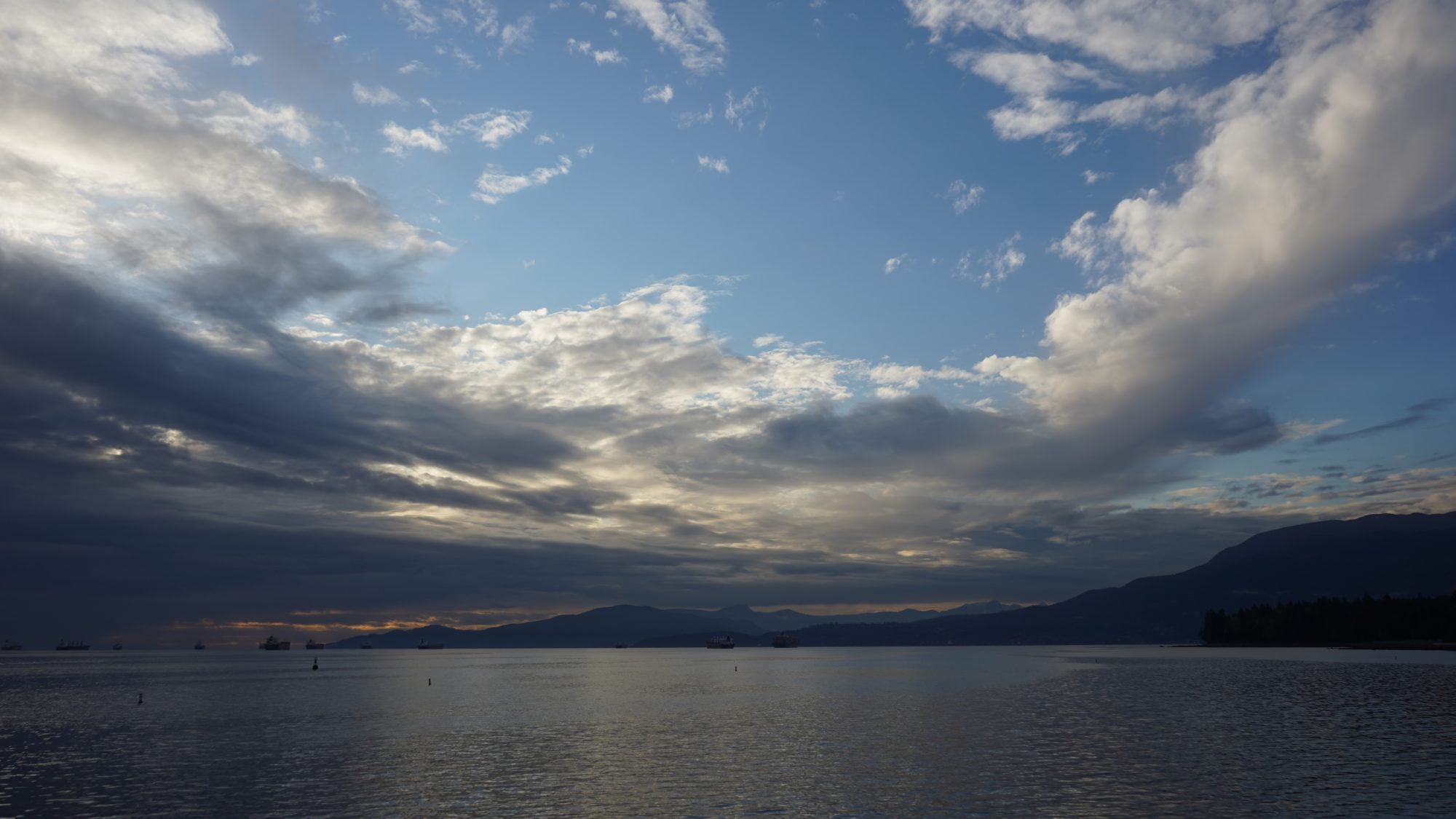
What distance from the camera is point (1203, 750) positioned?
2591 inches

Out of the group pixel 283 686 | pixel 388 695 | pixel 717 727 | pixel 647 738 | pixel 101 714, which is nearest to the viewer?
pixel 647 738

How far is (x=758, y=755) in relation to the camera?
221 ft

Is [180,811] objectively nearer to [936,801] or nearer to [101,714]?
[936,801]

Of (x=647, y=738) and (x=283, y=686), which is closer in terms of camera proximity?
(x=647, y=738)

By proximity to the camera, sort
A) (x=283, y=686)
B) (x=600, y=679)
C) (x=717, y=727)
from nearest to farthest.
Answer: (x=717, y=727) < (x=283, y=686) < (x=600, y=679)

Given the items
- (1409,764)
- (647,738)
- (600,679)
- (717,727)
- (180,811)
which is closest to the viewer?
(180,811)

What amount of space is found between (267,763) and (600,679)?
5229 inches

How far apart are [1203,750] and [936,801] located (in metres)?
30.8

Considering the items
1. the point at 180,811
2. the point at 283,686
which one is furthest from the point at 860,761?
the point at 283,686

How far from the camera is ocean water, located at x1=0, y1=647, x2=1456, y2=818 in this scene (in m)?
48.2

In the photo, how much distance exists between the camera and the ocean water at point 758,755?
48250 mm

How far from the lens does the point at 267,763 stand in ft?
213

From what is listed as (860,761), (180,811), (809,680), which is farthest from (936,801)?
(809,680)

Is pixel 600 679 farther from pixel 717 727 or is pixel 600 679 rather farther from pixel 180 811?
pixel 180 811
